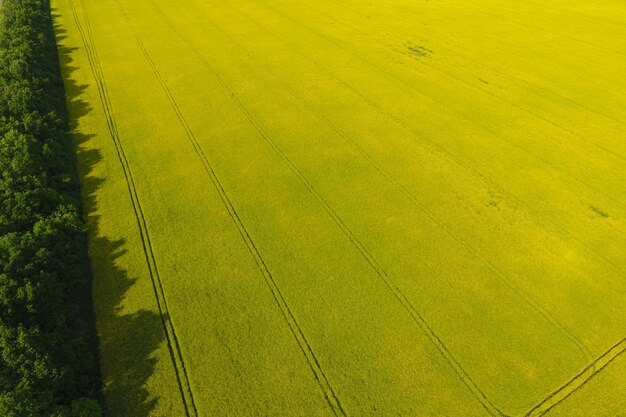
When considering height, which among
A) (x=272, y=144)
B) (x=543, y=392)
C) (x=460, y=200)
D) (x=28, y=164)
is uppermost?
(x=28, y=164)

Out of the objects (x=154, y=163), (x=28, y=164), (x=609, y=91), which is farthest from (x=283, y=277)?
(x=609, y=91)

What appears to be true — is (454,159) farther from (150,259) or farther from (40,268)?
(40,268)

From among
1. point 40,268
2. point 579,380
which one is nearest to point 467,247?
point 579,380

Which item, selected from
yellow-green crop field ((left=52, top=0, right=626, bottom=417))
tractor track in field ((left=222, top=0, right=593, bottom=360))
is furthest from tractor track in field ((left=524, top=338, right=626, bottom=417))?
tractor track in field ((left=222, top=0, right=593, bottom=360))

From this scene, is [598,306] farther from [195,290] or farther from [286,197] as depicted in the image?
[195,290]

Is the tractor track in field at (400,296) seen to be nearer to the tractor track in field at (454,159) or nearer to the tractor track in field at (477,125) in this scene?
the tractor track in field at (454,159)

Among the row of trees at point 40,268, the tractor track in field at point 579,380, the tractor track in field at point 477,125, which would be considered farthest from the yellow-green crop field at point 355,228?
the row of trees at point 40,268
